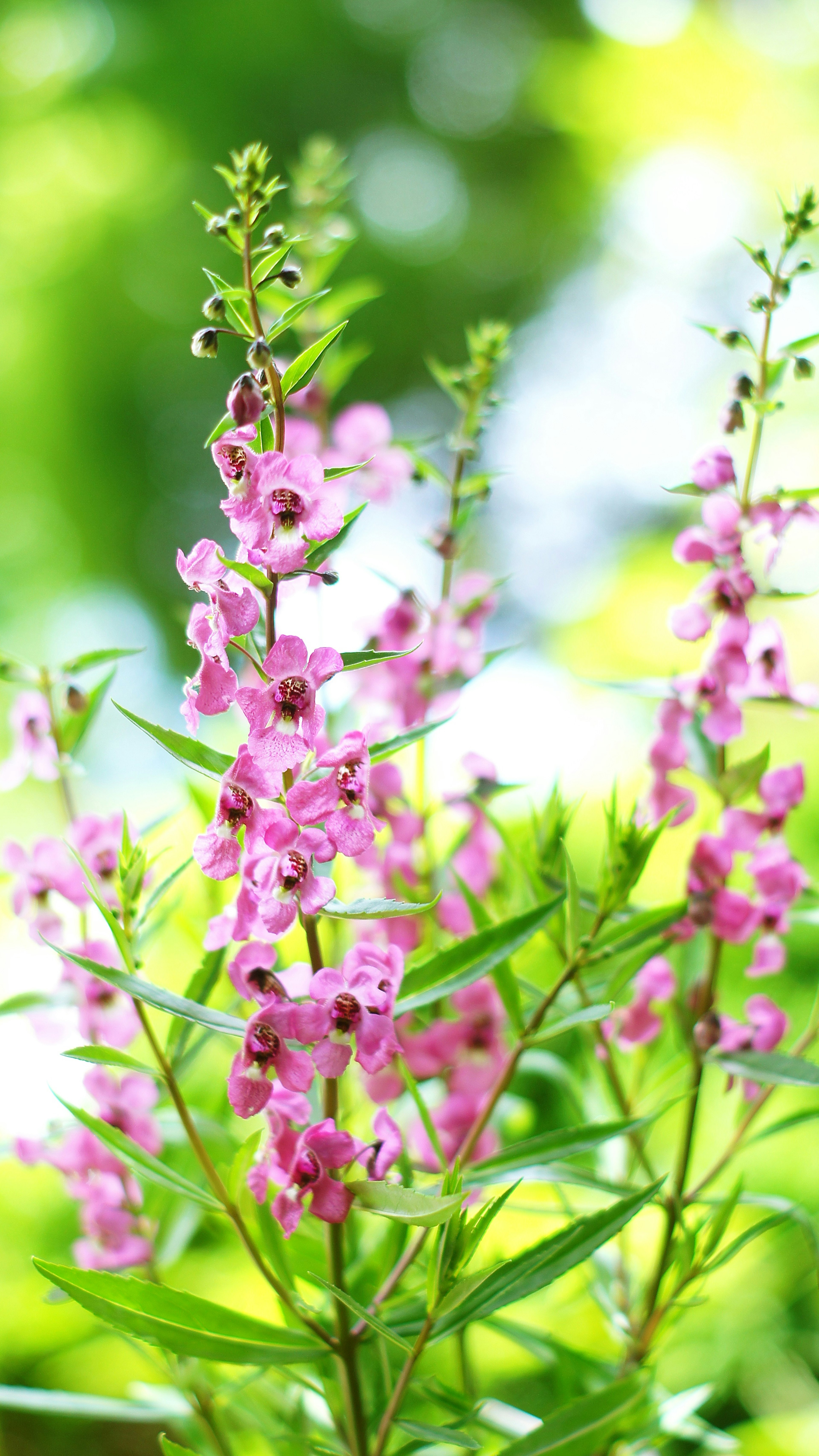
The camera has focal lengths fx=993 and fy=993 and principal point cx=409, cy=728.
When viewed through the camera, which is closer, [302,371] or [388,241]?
[302,371]

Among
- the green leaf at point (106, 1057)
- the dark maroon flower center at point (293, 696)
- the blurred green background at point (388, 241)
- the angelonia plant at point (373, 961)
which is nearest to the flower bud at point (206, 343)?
the angelonia plant at point (373, 961)

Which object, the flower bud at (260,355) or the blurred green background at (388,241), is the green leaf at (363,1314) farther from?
the blurred green background at (388,241)

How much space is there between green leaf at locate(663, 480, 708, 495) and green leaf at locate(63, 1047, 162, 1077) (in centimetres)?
28

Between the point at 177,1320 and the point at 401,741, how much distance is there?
0.62 feet

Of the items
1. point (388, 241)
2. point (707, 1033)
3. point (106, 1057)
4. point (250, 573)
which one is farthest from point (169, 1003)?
point (388, 241)

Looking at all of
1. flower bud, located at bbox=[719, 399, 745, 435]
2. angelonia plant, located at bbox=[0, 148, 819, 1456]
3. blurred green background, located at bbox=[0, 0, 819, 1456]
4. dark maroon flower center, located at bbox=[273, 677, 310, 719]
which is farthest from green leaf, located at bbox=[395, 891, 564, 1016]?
blurred green background, located at bbox=[0, 0, 819, 1456]

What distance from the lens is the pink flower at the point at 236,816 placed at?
11.1 inches

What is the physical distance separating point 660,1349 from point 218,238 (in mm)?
506

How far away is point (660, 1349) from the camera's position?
1.53 ft

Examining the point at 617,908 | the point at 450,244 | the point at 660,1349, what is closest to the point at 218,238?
the point at 617,908

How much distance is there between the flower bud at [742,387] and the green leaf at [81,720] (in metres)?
0.28

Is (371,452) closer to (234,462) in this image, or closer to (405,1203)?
(234,462)

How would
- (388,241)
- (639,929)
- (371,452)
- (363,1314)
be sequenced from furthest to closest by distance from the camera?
(388,241), (371,452), (639,929), (363,1314)

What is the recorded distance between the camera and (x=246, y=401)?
28 centimetres
